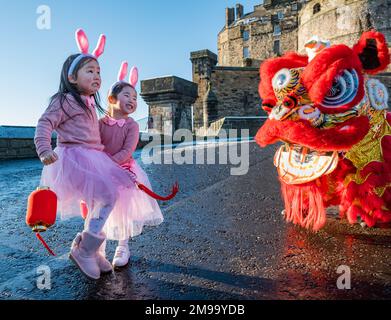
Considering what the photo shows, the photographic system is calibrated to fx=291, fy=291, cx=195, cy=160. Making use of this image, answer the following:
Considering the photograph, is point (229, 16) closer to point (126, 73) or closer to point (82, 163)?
point (126, 73)

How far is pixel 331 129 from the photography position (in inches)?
67.6

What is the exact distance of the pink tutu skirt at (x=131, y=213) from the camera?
1661 mm

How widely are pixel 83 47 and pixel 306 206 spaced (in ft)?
5.92

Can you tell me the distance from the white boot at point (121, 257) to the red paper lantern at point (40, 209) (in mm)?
395

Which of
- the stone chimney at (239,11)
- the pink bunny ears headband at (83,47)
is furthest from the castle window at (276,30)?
the pink bunny ears headband at (83,47)

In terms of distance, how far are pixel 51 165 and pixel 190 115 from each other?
7869 mm

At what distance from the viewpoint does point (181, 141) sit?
386 inches

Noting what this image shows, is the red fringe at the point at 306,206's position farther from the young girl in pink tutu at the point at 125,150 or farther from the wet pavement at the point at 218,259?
the young girl in pink tutu at the point at 125,150

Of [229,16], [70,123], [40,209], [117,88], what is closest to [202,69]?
[117,88]

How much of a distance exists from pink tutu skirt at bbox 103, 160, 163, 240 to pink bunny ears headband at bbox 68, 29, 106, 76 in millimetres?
649

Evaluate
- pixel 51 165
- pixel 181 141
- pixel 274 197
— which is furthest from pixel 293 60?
pixel 181 141

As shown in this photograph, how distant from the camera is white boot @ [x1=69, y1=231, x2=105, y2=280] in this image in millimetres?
1454

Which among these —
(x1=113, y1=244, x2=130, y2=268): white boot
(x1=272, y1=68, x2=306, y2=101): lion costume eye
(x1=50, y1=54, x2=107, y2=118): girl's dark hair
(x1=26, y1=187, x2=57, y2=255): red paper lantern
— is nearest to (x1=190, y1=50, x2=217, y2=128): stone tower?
(x1=272, y1=68, x2=306, y2=101): lion costume eye
